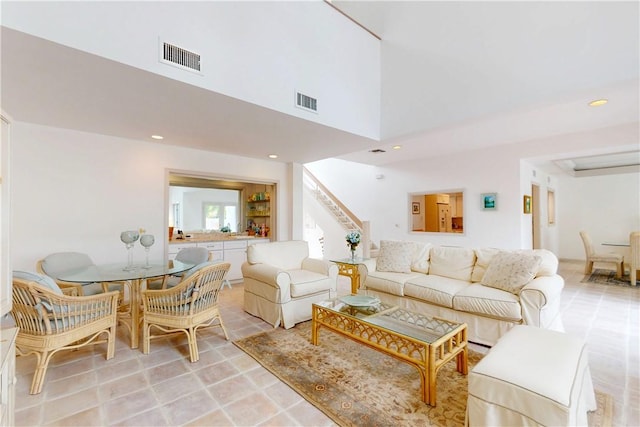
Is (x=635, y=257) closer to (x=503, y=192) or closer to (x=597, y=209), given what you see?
(x=503, y=192)

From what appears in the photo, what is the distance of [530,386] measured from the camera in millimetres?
1364

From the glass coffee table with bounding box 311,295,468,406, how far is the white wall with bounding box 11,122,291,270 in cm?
318

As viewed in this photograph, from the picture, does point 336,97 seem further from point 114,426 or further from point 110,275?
point 114,426

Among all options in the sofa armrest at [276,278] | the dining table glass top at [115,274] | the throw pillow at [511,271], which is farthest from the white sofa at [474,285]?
the dining table glass top at [115,274]

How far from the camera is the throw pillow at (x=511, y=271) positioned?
2762mm

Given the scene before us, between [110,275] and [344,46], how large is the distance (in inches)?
144

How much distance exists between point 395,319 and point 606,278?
5835 mm

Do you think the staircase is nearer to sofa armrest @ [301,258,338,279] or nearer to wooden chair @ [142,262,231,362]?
sofa armrest @ [301,258,338,279]

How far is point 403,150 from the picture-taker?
5.80m

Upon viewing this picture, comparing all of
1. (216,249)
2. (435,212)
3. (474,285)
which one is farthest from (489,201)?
(216,249)

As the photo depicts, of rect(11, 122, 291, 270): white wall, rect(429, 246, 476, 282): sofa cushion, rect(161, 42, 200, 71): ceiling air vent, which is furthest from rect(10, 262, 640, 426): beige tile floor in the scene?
rect(161, 42, 200, 71): ceiling air vent

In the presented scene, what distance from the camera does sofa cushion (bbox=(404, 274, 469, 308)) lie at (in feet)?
9.84

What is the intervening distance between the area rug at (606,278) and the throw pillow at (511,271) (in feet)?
12.7

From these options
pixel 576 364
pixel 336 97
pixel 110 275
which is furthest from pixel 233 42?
pixel 576 364
